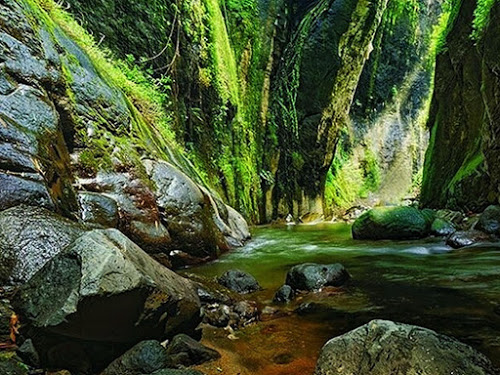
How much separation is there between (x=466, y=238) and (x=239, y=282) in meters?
4.69

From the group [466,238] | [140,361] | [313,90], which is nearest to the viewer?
[140,361]

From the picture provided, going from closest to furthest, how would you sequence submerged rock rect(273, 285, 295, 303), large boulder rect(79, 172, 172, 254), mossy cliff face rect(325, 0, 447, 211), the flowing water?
the flowing water → submerged rock rect(273, 285, 295, 303) → large boulder rect(79, 172, 172, 254) → mossy cliff face rect(325, 0, 447, 211)

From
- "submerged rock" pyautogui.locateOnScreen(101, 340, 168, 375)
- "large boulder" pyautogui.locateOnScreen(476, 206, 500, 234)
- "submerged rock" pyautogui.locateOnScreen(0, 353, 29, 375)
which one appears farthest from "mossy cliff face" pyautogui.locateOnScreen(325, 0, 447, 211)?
"submerged rock" pyautogui.locateOnScreen(0, 353, 29, 375)

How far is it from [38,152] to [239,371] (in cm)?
312

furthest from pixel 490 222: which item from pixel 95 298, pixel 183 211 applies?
pixel 95 298

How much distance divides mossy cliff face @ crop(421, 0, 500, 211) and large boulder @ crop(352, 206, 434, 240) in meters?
1.67

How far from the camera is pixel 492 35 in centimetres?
855

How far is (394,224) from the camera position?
902 centimetres

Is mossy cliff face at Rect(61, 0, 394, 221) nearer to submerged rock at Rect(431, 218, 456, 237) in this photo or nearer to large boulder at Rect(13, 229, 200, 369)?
submerged rock at Rect(431, 218, 456, 237)

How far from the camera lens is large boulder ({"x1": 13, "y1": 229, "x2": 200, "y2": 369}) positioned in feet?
7.36

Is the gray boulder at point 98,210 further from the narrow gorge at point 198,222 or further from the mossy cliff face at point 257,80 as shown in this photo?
the mossy cliff face at point 257,80

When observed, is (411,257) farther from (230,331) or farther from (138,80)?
(138,80)

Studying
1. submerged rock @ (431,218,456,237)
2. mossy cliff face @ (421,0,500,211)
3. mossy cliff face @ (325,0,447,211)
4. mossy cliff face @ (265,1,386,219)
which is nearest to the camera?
submerged rock @ (431,218,456,237)

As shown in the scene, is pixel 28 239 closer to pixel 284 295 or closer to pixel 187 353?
pixel 187 353
